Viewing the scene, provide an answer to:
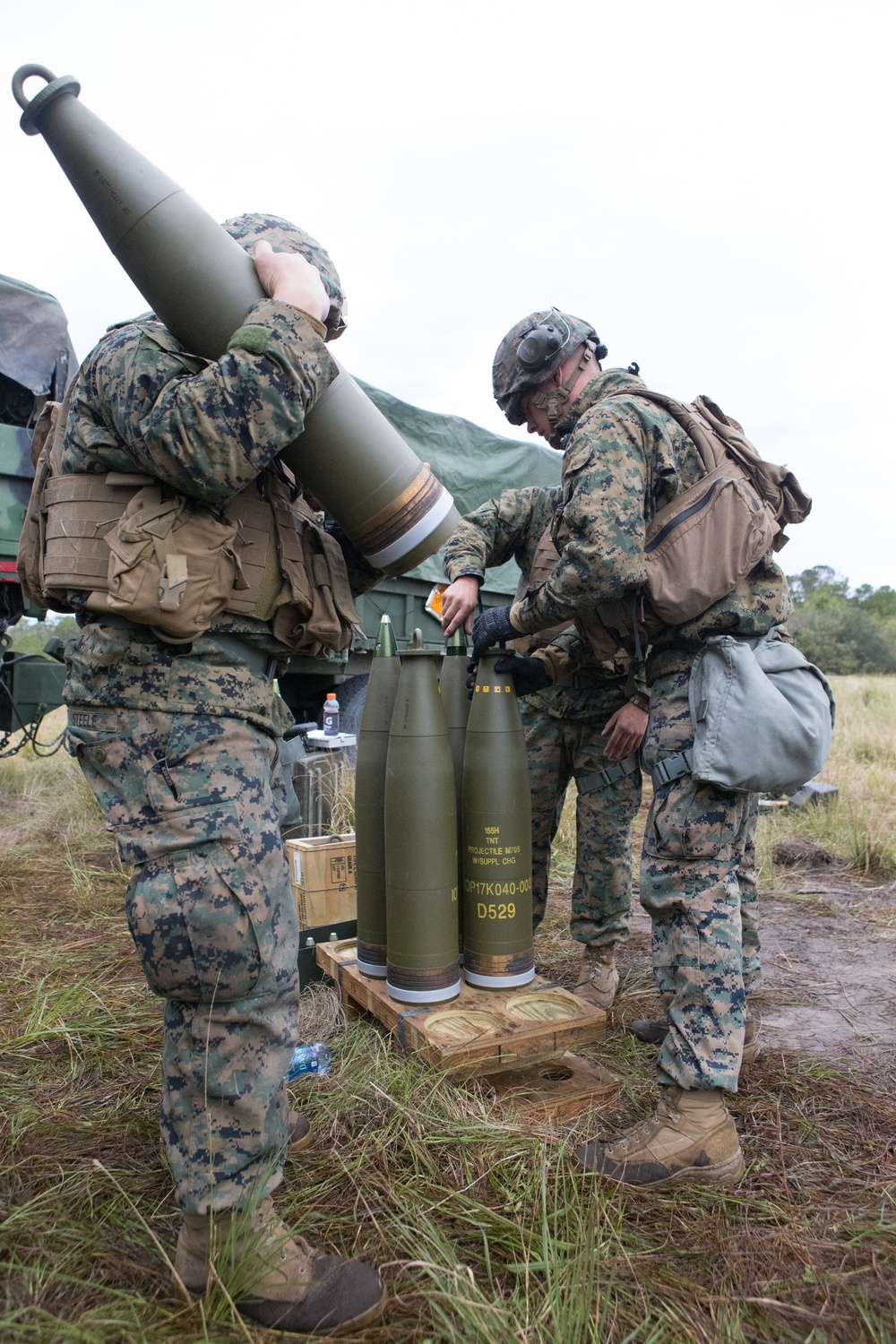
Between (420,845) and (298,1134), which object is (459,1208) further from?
(420,845)

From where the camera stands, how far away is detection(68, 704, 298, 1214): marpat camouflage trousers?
1709mm

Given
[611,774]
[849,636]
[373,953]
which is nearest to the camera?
[373,953]

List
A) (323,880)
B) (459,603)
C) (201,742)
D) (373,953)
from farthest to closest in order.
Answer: (323,880)
(459,603)
(373,953)
(201,742)

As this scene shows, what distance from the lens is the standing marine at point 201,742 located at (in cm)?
170

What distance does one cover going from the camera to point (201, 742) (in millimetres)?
1809

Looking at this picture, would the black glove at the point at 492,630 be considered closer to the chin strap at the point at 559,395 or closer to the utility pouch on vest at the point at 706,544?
the utility pouch on vest at the point at 706,544

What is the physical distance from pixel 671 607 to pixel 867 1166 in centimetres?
155

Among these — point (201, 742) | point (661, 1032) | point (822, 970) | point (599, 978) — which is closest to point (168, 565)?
point (201, 742)

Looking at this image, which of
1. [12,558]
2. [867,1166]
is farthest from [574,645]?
[12,558]

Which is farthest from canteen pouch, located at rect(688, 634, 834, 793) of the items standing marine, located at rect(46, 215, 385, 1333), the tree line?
the tree line

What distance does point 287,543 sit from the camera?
81.7 inches

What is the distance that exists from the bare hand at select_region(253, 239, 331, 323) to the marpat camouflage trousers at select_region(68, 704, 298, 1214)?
92 centimetres

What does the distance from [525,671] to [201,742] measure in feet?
4.72

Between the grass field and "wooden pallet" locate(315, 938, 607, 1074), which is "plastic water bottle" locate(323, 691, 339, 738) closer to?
the grass field
